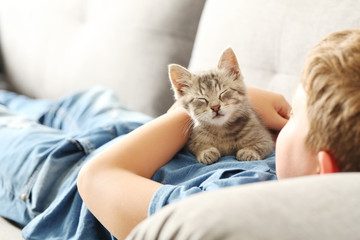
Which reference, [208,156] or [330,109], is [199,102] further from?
[330,109]

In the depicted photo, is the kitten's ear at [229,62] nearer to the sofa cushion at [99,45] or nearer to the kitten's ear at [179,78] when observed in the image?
the kitten's ear at [179,78]

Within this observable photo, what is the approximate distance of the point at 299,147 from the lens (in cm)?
72

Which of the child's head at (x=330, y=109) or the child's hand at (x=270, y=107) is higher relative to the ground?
the child's head at (x=330, y=109)

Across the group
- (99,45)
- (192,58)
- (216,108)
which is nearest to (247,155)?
(216,108)

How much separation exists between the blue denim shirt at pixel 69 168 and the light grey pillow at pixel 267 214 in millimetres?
231

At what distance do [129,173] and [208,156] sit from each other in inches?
9.7

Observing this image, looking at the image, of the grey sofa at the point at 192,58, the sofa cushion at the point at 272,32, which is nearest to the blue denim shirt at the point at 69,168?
the grey sofa at the point at 192,58

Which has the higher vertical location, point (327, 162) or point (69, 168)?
point (327, 162)

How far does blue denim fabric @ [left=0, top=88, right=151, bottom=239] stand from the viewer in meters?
1.01

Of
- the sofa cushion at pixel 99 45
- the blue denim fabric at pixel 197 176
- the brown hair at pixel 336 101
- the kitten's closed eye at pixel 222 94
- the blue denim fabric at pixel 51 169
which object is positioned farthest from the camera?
the sofa cushion at pixel 99 45

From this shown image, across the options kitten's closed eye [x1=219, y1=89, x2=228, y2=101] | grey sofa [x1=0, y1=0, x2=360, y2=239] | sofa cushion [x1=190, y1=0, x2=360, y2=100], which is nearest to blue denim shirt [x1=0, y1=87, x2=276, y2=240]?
grey sofa [x1=0, y1=0, x2=360, y2=239]

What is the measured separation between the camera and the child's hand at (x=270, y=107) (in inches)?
45.9

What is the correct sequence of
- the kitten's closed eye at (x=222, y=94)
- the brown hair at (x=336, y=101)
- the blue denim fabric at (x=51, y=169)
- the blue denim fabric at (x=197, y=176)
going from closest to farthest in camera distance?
the brown hair at (x=336, y=101) → the blue denim fabric at (x=197, y=176) → the blue denim fabric at (x=51, y=169) → the kitten's closed eye at (x=222, y=94)

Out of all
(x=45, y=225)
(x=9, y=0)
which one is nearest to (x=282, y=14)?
(x=45, y=225)
